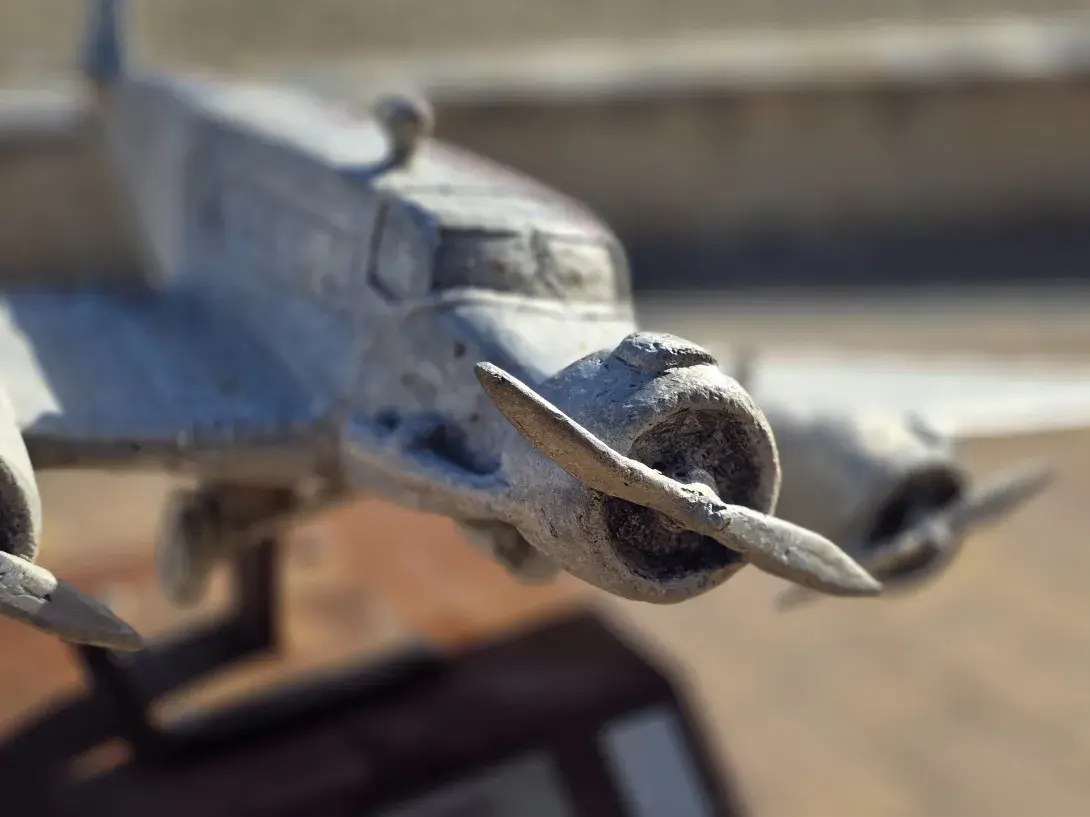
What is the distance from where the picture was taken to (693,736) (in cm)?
578

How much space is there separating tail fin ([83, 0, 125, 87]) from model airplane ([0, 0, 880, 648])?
1.31m

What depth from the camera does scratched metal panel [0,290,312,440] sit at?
4254mm

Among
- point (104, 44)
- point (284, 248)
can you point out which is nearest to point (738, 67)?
point (104, 44)

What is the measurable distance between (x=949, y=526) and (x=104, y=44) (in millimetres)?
5906

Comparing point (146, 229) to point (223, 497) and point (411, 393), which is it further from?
point (411, 393)

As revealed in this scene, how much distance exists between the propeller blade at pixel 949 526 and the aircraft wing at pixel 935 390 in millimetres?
462

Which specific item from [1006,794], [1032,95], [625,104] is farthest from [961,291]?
[1006,794]

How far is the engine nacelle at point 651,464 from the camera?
3104 millimetres

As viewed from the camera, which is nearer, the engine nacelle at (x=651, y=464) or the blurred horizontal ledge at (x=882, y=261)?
the engine nacelle at (x=651, y=464)

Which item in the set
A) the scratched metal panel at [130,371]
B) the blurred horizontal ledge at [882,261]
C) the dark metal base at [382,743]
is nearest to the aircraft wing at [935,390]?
the dark metal base at [382,743]

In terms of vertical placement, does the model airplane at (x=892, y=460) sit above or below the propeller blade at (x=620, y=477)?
below

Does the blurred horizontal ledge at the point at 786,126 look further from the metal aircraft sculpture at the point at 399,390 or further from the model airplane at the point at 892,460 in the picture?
the model airplane at the point at 892,460

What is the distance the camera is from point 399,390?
13.4 feet

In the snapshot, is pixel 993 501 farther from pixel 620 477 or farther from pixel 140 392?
pixel 140 392
